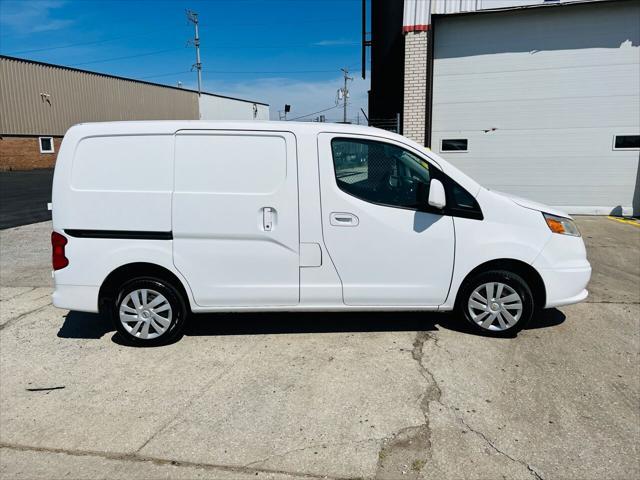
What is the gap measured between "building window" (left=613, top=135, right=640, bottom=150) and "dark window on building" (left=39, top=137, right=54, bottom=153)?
33234mm

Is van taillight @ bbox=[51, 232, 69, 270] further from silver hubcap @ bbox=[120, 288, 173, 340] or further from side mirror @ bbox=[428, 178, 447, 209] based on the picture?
side mirror @ bbox=[428, 178, 447, 209]

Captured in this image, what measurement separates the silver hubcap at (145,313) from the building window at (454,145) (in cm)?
841

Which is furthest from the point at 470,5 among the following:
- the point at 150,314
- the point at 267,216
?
the point at 150,314

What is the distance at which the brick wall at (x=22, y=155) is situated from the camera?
2986 centimetres

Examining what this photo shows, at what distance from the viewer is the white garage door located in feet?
33.0

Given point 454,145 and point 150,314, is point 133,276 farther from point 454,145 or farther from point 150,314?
point 454,145

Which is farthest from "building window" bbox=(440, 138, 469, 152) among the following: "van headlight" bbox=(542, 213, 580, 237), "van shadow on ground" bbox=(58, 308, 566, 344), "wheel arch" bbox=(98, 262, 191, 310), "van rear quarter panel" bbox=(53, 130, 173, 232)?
"wheel arch" bbox=(98, 262, 191, 310)

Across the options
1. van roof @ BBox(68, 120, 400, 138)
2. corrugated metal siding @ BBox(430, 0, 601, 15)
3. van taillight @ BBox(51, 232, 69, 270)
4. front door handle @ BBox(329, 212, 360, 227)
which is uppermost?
corrugated metal siding @ BBox(430, 0, 601, 15)

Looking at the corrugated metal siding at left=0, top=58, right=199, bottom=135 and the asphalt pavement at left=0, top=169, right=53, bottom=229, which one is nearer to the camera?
the asphalt pavement at left=0, top=169, right=53, bottom=229

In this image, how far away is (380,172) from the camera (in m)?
4.29

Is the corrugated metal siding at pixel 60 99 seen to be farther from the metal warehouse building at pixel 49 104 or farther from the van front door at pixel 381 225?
the van front door at pixel 381 225

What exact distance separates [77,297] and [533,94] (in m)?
9.84

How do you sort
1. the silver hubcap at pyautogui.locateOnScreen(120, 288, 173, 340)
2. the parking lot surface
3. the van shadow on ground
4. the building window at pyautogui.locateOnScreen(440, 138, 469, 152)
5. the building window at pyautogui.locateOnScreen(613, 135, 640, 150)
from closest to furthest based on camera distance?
the parking lot surface → the silver hubcap at pyautogui.locateOnScreen(120, 288, 173, 340) → the van shadow on ground → the building window at pyautogui.locateOnScreen(613, 135, 640, 150) → the building window at pyautogui.locateOnScreen(440, 138, 469, 152)

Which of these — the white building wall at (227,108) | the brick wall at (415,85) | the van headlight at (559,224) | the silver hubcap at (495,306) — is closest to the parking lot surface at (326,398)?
the silver hubcap at (495,306)
